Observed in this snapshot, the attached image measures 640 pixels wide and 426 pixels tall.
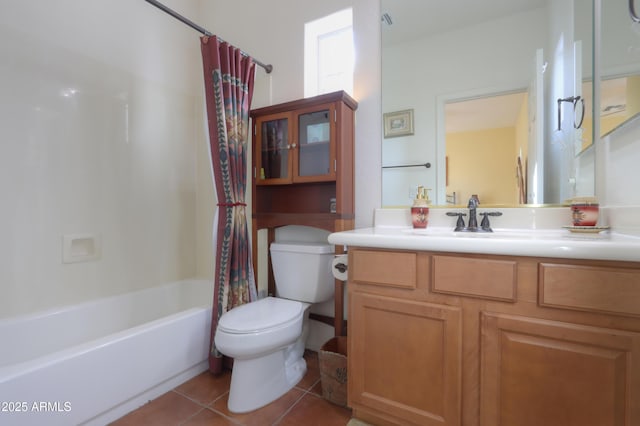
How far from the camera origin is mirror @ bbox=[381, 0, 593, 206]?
4.54 feet

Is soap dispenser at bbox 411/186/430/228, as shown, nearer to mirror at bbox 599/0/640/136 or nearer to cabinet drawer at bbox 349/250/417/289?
cabinet drawer at bbox 349/250/417/289

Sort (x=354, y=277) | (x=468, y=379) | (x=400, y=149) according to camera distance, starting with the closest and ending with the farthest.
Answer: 1. (x=468, y=379)
2. (x=354, y=277)
3. (x=400, y=149)

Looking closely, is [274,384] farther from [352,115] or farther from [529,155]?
[529,155]

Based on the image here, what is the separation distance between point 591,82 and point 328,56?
141cm

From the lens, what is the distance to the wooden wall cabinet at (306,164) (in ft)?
5.36

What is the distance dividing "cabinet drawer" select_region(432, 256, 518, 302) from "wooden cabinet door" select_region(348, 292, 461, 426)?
3.5 inches

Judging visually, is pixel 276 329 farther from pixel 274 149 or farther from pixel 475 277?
pixel 274 149

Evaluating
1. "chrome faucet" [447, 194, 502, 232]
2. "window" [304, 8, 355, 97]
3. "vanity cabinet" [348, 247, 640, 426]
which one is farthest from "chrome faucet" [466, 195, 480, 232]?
"window" [304, 8, 355, 97]

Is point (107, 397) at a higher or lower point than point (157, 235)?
lower

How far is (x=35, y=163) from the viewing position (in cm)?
155

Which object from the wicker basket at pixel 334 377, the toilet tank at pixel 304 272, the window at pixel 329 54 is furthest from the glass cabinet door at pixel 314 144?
the wicker basket at pixel 334 377

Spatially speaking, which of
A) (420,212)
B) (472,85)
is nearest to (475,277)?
(420,212)

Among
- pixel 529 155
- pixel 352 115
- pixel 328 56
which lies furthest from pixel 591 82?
pixel 328 56

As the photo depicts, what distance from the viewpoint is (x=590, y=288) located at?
83 cm
